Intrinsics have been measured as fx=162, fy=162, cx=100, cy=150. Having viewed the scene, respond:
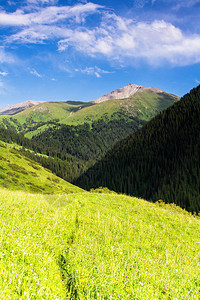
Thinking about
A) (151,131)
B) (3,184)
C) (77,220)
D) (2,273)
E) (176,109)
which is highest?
(176,109)

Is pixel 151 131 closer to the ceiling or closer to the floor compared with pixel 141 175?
closer to the ceiling

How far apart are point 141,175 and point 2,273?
166372 millimetres

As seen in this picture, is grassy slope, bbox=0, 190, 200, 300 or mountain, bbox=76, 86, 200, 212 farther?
mountain, bbox=76, 86, 200, 212

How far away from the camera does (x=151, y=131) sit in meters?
190

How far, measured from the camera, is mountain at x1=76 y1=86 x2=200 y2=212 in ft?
407

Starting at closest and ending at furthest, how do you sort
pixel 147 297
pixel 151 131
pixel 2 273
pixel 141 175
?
pixel 2 273, pixel 147 297, pixel 141 175, pixel 151 131

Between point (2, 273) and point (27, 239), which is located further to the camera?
point (27, 239)

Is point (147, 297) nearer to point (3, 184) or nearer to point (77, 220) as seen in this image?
point (77, 220)

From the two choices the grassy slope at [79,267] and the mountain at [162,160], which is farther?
the mountain at [162,160]

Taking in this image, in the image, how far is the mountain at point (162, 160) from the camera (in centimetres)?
12411

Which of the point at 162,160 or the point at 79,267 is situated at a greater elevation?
the point at 162,160

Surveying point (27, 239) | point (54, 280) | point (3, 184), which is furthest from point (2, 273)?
point (3, 184)

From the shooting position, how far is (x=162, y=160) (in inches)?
6363

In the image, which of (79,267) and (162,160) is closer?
(79,267)
